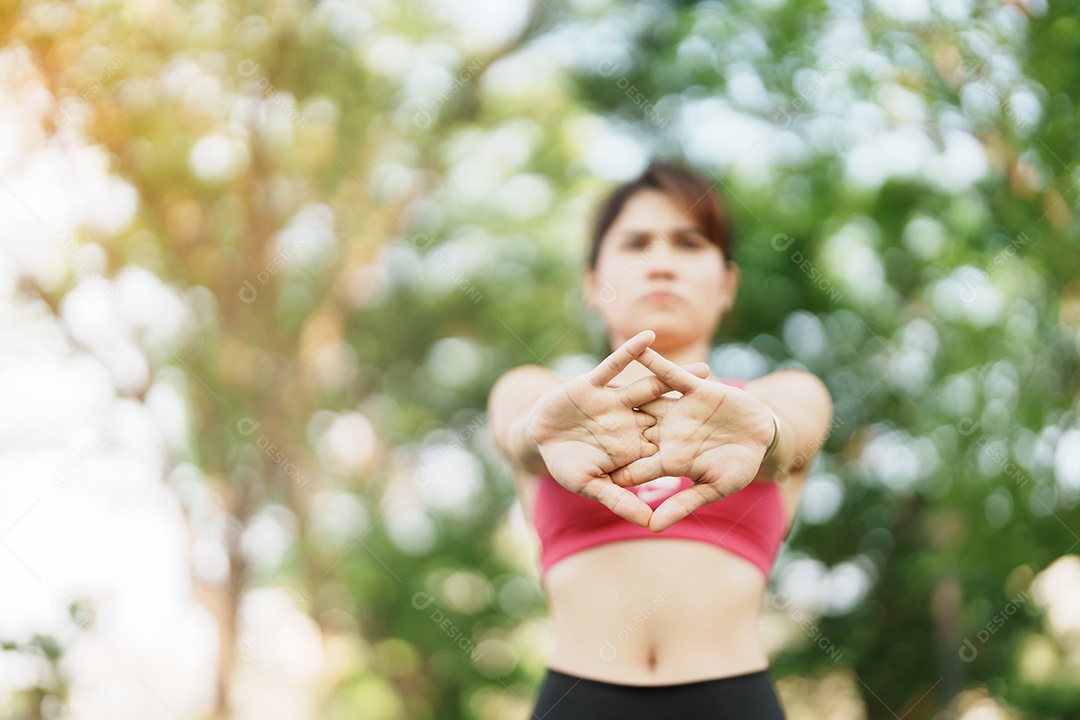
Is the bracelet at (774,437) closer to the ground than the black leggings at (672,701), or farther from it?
farther from it

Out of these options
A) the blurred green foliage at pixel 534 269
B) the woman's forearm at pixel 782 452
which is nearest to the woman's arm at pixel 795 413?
the woman's forearm at pixel 782 452

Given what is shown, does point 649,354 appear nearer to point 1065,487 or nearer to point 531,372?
point 531,372

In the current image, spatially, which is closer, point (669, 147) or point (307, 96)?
point (669, 147)

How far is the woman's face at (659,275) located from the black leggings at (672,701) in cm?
58

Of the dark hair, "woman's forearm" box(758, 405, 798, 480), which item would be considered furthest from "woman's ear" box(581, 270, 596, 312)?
"woman's forearm" box(758, 405, 798, 480)

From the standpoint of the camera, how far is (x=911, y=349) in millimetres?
4059

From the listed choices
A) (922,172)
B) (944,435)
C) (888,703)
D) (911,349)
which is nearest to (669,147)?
(922,172)

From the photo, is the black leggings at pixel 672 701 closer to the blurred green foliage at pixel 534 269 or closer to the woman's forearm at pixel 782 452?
the woman's forearm at pixel 782 452

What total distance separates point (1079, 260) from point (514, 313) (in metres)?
3.03

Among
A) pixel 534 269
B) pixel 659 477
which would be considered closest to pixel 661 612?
pixel 659 477

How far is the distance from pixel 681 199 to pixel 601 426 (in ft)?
1.99

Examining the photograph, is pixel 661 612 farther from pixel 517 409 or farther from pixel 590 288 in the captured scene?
pixel 590 288

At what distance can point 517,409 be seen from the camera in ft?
5.16

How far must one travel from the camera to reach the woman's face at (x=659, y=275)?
5.11 ft
